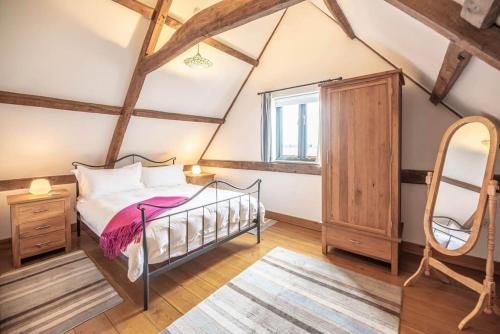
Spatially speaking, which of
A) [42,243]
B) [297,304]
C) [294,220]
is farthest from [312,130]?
[42,243]

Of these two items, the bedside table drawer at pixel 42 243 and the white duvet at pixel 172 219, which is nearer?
the white duvet at pixel 172 219

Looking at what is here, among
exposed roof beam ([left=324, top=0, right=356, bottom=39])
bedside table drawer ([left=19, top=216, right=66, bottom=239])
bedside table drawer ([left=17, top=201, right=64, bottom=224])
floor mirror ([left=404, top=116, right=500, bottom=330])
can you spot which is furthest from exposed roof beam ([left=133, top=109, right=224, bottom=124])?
floor mirror ([left=404, top=116, right=500, bottom=330])

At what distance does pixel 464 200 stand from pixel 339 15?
84.8 inches

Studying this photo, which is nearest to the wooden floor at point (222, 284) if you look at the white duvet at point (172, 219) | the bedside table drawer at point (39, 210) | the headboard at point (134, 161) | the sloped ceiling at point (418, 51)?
the white duvet at point (172, 219)

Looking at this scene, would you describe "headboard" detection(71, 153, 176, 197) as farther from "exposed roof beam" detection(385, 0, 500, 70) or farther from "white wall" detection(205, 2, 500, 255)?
"exposed roof beam" detection(385, 0, 500, 70)

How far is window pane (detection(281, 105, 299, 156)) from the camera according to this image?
367cm

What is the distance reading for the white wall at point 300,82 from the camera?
2.56m

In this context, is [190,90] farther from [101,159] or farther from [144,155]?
[101,159]

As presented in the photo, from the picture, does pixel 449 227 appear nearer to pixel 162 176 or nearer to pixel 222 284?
pixel 222 284

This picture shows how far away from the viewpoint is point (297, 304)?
186 centimetres

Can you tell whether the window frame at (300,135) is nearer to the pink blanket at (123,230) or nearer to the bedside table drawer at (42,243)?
the pink blanket at (123,230)

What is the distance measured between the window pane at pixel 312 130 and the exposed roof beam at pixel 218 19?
1.99 metres

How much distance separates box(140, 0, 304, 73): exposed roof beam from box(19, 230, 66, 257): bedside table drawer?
7.74ft

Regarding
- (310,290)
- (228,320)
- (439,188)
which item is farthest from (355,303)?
(439,188)
